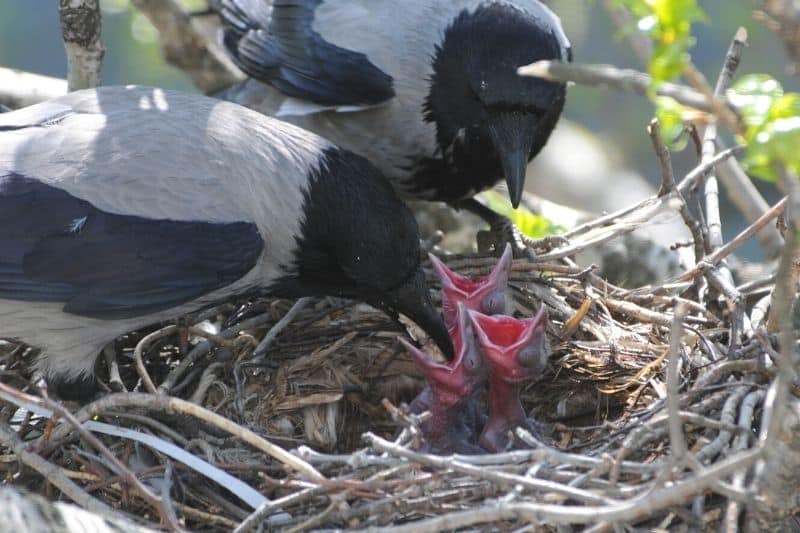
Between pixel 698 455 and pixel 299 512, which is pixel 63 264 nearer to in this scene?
pixel 299 512

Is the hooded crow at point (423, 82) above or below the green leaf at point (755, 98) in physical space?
below

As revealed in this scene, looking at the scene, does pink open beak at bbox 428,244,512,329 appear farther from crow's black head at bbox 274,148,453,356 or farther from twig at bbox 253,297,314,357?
twig at bbox 253,297,314,357

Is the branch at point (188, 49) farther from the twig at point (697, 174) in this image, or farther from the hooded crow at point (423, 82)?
the twig at point (697, 174)

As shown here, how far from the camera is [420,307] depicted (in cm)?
438

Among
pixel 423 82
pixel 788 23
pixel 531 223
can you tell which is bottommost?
pixel 531 223

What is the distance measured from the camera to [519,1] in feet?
16.9

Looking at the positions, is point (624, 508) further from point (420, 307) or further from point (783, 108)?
point (420, 307)

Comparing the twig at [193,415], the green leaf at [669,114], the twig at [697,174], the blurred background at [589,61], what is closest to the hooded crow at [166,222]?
the twig at [193,415]

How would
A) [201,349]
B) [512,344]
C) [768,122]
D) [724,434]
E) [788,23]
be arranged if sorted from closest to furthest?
[788,23], [768,122], [724,434], [512,344], [201,349]

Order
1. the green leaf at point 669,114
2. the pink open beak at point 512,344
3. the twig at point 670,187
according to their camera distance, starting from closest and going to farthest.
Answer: the green leaf at point 669,114 → the pink open beak at point 512,344 → the twig at point 670,187

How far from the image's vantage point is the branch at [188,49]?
5.89 meters

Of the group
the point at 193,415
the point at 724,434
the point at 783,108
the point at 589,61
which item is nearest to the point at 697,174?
the point at 724,434

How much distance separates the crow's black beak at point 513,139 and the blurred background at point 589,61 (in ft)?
8.10

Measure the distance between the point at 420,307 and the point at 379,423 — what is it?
1.62ft
